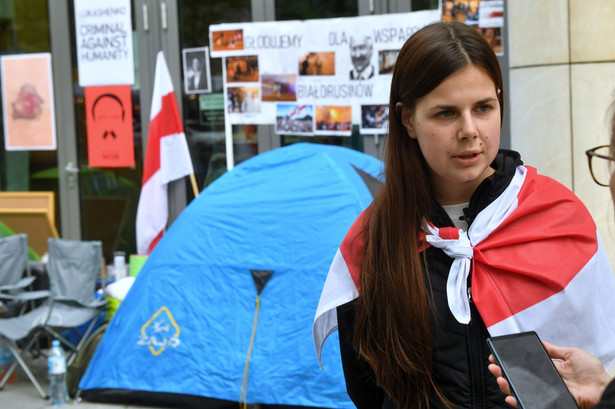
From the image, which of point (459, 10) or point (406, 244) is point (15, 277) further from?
point (406, 244)

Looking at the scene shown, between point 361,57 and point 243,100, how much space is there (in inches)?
40.9

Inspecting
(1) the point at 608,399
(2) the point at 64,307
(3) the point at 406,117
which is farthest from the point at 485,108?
(2) the point at 64,307

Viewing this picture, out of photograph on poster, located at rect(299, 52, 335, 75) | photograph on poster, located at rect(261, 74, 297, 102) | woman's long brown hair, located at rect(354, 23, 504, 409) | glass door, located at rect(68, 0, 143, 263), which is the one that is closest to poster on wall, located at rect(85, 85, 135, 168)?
glass door, located at rect(68, 0, 143, 263)

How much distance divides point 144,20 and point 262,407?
3615 millimetres

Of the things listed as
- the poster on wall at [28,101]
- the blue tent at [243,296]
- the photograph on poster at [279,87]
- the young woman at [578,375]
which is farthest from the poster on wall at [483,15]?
the young woman at [578,375]

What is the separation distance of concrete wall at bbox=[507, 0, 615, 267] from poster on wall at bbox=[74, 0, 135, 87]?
3.27 metres

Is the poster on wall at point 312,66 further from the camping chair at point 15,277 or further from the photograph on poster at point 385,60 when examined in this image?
the camping chair at point 15,277

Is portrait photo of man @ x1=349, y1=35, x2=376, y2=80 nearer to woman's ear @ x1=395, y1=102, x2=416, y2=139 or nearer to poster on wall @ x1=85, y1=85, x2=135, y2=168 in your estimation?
poster on wall @ x1=85, y1=85, x2=135, y2=168

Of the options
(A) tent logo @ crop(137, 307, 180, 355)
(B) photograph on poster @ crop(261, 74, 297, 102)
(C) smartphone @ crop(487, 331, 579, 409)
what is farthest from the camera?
(B) photograph on poster @ crop(261, 74, 297, 102)

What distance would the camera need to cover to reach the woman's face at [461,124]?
1745 mm

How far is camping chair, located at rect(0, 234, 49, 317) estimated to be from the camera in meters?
5.61

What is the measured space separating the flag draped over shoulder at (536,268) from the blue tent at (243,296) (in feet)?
8.54

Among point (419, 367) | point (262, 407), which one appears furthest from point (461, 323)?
point (262, 407)

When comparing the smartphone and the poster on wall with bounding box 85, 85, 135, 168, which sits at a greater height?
the poster on wall with bounding box 85, 85, 135, 168
